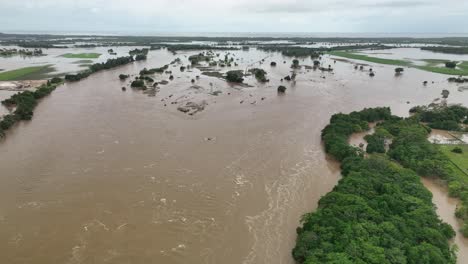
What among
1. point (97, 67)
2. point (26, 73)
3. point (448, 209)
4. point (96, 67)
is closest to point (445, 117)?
point (448, 209)

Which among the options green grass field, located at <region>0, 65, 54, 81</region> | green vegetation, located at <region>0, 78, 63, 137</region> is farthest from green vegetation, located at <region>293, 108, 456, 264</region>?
green grass field, located at <region>0, 65, 54, 81</region>

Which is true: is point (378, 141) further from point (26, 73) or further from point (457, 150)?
point (26, 73)

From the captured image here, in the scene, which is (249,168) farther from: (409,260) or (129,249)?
(409,260)

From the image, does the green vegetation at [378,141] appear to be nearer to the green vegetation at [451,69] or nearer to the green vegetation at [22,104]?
the green vegetation at [22,104]

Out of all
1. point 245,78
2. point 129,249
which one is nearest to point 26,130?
point 129,249

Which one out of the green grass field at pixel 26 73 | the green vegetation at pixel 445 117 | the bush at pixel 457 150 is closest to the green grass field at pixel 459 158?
the bush at pixel 457 150
